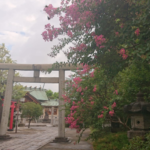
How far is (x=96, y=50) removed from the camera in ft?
12.2

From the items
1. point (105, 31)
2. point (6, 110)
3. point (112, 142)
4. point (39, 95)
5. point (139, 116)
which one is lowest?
point (112, 142)

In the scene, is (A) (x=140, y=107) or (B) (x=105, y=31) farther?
(A) (x=140, y=107)

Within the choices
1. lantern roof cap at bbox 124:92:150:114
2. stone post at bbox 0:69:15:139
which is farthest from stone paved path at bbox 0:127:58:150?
lantern roof cap at bbox 124:92:150:114

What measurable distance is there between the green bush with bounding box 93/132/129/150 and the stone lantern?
0.76 m

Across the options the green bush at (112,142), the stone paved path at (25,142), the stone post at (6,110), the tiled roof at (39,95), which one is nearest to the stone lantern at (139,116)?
the green bush at (112,142)

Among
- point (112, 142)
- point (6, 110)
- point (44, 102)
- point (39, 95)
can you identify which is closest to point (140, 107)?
point (112, 142)

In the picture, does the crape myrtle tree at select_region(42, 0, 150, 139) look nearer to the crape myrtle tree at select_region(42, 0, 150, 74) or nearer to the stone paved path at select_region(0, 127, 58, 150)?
the crape myrtle tree at select_region(42, 0, 150, 74)

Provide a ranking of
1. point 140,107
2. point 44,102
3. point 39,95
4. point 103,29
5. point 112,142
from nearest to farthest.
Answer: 1. point 103,29
2. point 140,107
3. point 112,142
4. point 44,102
5. point 39,95

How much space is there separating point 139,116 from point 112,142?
133cm

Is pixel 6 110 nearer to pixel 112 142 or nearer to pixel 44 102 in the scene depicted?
pixel 112 142

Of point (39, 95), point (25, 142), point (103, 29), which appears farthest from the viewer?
point (39, 95)

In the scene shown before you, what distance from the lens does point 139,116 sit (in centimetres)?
461

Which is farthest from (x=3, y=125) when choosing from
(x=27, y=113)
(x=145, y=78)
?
(x=27, y=113)

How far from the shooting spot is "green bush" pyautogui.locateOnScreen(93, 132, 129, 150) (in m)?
5.16
